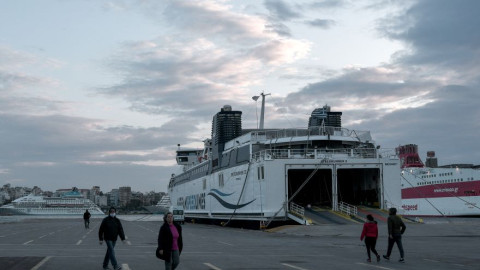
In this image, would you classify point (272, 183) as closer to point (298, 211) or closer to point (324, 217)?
point (298, 211)

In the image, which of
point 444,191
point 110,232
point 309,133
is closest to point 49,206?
point 444,191

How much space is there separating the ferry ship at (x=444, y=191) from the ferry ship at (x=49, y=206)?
89310 mm

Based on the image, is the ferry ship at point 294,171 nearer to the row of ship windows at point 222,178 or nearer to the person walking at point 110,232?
the row of ship windows at point 222,178

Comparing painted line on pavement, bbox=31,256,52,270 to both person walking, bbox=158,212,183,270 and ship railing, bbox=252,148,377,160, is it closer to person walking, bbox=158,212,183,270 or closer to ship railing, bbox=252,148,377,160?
person walking, bbox=158,212,183,270

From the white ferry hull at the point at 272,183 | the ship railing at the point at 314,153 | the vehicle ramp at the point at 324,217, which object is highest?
the ship railing at the point at 314,153

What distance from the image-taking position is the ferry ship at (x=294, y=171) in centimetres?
3988

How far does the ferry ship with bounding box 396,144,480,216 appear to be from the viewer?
235ft

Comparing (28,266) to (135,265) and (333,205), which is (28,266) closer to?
(135,265)

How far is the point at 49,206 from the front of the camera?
146 meters

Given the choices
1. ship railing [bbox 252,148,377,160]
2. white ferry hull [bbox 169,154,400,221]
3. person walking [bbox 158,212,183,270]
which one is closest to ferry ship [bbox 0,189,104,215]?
white ferry hull [bbox 169,154,400,221]

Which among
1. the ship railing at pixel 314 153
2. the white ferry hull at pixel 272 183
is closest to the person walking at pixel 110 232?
the white ferry hull at pixel 272 183

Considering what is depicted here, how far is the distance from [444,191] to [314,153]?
42402mm

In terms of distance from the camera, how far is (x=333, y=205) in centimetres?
4066

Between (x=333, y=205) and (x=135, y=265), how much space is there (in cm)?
2661
